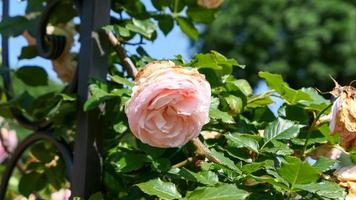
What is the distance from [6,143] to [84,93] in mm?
402

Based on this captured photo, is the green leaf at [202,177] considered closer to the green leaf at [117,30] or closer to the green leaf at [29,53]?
the green leaf at [117,30]

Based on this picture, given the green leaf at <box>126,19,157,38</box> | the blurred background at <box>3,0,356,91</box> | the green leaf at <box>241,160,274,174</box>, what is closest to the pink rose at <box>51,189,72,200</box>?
the green leaf at <box>126,19,157,38</box>

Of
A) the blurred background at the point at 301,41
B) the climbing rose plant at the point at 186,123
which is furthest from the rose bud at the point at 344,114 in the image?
the blurred background at the point at 301,41

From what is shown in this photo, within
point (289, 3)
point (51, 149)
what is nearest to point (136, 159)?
point (51, 149)

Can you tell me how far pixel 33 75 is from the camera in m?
1.20

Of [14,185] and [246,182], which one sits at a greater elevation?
[246,182]

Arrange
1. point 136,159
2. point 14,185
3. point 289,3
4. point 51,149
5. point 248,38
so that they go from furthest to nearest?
point 248,38, point 289,3, point 14,185, point 51,149, point 136,159

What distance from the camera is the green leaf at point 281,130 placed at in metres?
0.87

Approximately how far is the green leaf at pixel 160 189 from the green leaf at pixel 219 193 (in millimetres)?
18

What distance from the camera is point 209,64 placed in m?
0.93

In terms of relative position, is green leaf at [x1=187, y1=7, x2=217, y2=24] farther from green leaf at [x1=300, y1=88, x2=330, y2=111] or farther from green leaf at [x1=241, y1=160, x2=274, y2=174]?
green leaf at [x1=241, y1=160, x2=274, y2=174]

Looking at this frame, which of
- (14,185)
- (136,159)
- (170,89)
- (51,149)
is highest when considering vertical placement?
(170,89)

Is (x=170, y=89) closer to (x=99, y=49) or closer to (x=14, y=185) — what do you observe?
(x=99, y=49)

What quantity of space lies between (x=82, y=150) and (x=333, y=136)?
29 cm
